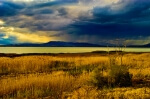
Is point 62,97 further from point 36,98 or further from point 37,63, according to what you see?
point 37,63

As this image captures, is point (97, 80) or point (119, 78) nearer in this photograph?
point (97, 80)

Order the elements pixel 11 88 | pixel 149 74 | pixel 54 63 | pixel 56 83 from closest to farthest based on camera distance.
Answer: pixel 11 88
pixel 56 83
pixel 149 74
pixel 54 63

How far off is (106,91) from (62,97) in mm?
1678

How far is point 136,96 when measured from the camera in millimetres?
9961

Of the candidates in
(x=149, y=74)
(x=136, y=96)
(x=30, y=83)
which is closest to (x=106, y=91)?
(x=136, y=96)

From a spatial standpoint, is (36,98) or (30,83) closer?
(36,98)

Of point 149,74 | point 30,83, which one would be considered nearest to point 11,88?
point 30,83

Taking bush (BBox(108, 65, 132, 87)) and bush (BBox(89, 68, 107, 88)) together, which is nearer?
bush (BBox(89, 68, 107, 88))

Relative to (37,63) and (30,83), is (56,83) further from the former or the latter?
(37,63)

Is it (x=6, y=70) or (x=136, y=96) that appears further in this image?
(x=6, y=70)

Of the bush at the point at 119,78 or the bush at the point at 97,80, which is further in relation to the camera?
the bush at the point at 119,78

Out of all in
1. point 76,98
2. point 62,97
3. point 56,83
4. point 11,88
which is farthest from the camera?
point 56,83

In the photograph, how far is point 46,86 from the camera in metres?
13.2

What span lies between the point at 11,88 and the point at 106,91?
4.22 metres
